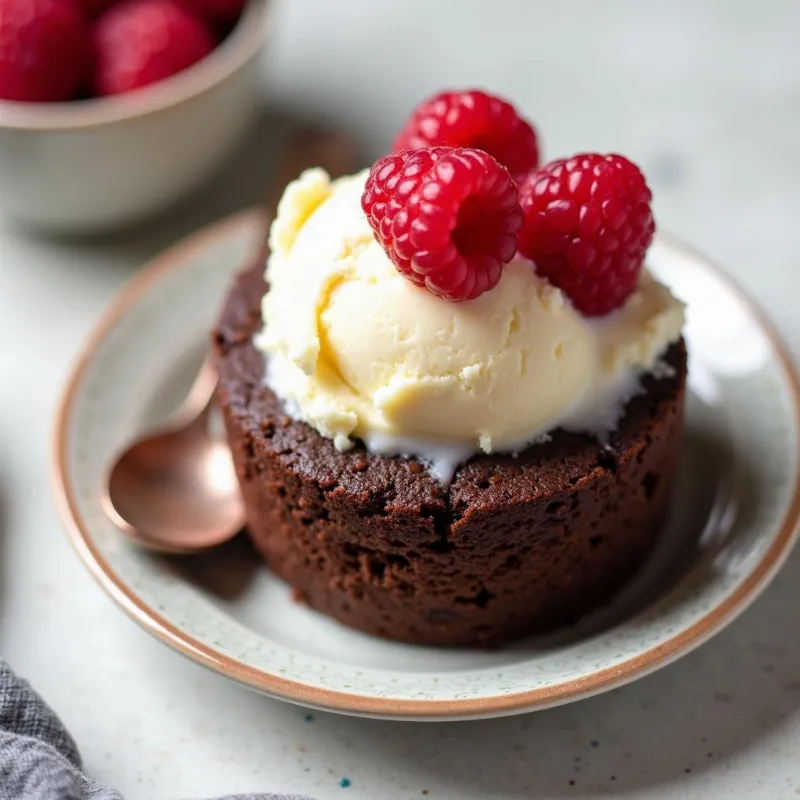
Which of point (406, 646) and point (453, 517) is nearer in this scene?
point (453, 517)

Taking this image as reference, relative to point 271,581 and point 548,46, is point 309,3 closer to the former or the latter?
point 548,46

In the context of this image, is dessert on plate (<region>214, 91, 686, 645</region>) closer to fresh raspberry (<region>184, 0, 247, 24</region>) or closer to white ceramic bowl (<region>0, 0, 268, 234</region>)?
white ceramic bowl (<region>0, 0, 268, 234</region>)

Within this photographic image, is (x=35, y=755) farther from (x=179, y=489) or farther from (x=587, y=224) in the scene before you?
(x=587, y=224)

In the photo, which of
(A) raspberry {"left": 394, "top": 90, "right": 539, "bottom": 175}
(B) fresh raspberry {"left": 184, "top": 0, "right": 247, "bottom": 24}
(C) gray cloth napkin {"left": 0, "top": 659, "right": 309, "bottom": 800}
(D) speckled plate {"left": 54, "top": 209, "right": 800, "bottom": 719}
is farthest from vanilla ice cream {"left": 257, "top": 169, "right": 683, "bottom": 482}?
(B) fresh raspberry {"left": 184, "top": 0, "right": 247, "bottom": 24}

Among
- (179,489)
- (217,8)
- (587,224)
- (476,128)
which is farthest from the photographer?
(217,8)

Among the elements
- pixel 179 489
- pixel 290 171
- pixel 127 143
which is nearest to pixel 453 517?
pixel 179 489

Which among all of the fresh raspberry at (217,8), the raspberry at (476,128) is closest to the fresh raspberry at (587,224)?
the raspberry at (476,128)
